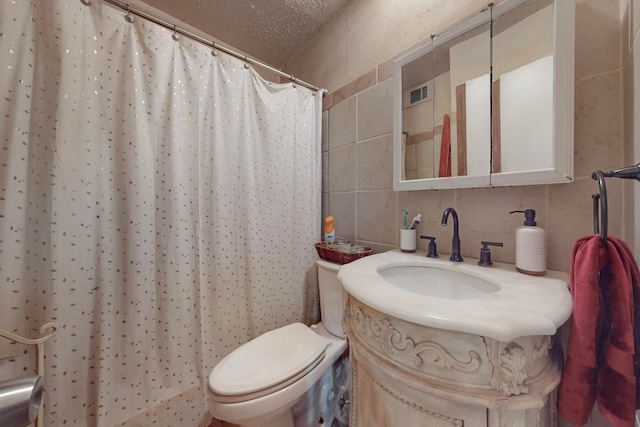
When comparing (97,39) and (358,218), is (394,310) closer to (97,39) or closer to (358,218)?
(358,218)

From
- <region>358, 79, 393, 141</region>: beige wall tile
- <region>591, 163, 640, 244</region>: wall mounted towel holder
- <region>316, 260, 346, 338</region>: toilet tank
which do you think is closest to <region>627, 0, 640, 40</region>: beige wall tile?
<region>591, 163, 640, 244</region>: wall mounted towel holder

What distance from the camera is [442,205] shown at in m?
0.97

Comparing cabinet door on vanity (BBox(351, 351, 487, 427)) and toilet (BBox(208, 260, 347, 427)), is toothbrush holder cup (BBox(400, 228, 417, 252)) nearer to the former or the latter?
toilet (BBox(208, 260, 347, 427))

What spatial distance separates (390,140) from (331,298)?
867 mm

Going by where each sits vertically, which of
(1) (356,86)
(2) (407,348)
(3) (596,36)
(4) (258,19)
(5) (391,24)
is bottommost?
(2) (407,348)

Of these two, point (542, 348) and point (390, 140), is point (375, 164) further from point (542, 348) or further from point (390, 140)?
point (542, 348)

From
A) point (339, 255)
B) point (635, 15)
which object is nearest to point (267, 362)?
point (339, 255)

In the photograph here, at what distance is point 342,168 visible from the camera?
1412 millimetres

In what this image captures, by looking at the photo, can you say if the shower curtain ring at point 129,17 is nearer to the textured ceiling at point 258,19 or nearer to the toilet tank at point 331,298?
the textured ceiling at point 258,19

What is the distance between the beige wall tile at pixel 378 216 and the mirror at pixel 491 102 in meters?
0.12

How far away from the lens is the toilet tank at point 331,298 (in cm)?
112

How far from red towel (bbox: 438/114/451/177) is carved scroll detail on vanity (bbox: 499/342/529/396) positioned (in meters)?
0.68

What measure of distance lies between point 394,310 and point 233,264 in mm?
942

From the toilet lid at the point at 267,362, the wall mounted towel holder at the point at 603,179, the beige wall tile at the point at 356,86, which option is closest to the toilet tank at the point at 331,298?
the toilet lid at the point at 267,362
